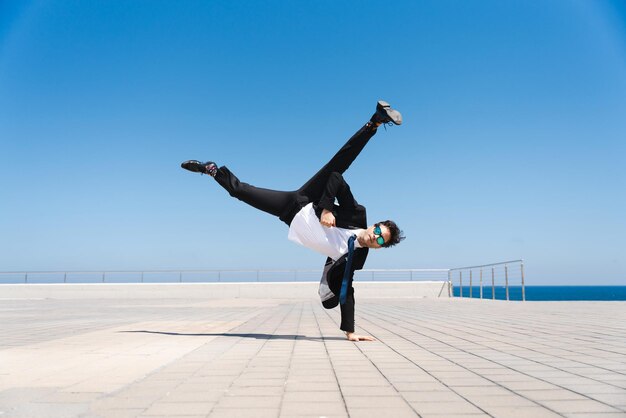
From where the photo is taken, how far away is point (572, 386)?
2.75 m

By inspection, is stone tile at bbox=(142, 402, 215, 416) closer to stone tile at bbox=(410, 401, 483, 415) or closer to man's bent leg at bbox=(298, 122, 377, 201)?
stone tile at bbox=(410, 401, 483, 415)

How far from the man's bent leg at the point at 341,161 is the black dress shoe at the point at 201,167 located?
910mm

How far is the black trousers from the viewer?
479 centimetres

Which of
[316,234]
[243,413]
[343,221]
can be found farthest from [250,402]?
[343,221]

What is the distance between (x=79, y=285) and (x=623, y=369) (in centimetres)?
2172

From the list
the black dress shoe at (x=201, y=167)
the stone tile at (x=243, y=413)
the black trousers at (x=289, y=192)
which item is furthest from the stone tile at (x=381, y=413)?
the black dress shoe at (x=201, y=167)

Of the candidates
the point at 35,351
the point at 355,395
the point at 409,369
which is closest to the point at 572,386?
the point at 409,369

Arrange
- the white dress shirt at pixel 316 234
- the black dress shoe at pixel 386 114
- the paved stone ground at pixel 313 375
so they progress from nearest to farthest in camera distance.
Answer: the paved stone ground at pixel 313 375 < the black dress shoe at pixel 386 114 < the white dress shirt at pixel 316 234

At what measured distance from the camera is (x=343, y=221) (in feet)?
16.3

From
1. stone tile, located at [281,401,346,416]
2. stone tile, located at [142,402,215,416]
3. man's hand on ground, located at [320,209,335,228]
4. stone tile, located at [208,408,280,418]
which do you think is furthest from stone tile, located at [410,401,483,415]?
man's hand on ground, located at [320,209,335,228]

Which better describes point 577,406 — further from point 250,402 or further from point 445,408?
point 250,402

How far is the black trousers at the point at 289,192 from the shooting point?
479 cm

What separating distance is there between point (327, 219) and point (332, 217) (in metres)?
0.05

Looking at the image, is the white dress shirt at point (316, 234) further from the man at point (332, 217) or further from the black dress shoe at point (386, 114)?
the black dress shoe at point (386, 114)
